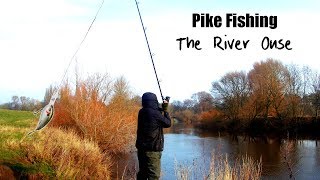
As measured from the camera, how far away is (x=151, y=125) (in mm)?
6207

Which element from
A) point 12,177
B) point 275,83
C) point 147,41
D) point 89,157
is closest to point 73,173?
point 12,177

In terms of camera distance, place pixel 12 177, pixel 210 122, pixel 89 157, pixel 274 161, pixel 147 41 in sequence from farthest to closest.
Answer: pixel 210 122
pixel 274 161
pixel 89 157
pixel 12 177
pixel 147 41

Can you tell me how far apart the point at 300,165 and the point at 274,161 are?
1790mm

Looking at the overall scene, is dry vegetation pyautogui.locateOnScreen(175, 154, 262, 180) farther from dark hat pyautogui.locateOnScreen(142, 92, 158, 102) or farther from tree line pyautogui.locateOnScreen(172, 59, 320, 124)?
tree line pyautogui.locateOnScreen(172, 59, 320, 124)

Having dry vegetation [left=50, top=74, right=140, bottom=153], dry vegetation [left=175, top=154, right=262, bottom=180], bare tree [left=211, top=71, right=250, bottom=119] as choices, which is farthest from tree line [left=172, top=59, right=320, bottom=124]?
dry vegetation [left=175, top=154, right=262, bottom=180]

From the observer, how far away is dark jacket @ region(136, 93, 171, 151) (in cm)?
621

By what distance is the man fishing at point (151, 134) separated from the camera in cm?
621

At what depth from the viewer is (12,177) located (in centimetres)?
873

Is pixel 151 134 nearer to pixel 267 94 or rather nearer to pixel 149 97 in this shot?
pixel 149 97

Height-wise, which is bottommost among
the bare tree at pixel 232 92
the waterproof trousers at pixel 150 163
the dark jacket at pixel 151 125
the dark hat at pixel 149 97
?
the waterproof trousers at pixel 150 163

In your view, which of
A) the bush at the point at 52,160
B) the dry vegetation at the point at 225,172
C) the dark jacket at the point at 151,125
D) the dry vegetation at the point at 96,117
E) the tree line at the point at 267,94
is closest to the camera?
the dark jacket at the point at 151,125

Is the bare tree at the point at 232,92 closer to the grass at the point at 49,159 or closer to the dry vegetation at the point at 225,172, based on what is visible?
the grass at the point at 49,159

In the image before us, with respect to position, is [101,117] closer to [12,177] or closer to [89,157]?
[89,157]

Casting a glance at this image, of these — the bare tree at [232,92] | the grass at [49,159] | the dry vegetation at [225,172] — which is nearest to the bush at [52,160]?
the grass at [49,159]
